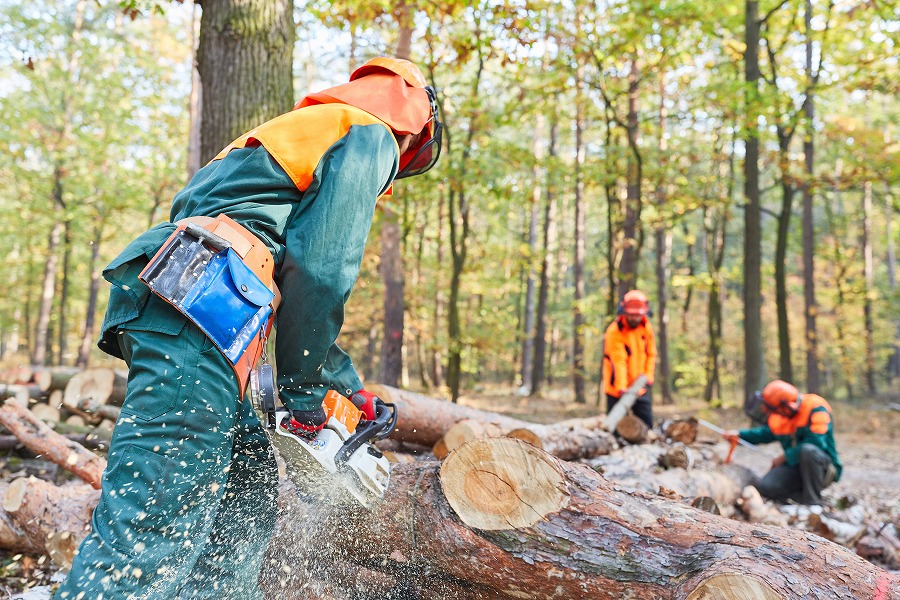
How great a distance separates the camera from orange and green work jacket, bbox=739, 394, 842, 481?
537 cm

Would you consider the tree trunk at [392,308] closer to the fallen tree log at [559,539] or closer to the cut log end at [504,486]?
the fallen tree log at [559,539]

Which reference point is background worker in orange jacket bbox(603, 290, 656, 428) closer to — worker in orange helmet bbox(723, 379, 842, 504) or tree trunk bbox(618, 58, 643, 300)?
worker in orange helmet bbox(723, 379, 842, 504)

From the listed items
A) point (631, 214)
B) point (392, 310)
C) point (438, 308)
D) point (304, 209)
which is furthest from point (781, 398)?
point (438, 308)

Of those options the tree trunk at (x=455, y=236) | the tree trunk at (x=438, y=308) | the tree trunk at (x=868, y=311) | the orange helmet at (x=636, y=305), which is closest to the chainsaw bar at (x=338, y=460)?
the orange helmet at (x=636, y=305)

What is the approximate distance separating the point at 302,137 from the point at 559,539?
160cm

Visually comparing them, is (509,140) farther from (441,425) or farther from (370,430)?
(370,430)

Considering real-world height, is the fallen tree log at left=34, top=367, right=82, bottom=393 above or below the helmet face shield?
below

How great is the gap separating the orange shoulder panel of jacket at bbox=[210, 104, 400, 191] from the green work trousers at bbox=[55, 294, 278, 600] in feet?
1.87

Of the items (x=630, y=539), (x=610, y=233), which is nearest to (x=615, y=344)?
(x=630, y=539)

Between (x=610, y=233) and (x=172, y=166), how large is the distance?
11.0m

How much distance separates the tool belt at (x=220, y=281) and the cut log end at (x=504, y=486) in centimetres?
87

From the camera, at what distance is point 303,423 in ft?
6.07

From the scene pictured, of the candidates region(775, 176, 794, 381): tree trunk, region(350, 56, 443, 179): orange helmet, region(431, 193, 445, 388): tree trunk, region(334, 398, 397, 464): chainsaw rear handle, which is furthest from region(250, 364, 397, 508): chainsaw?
region(431, 193, 445, 388): tree trunk

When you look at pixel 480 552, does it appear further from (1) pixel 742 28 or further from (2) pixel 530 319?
(2) pixel 530 319
